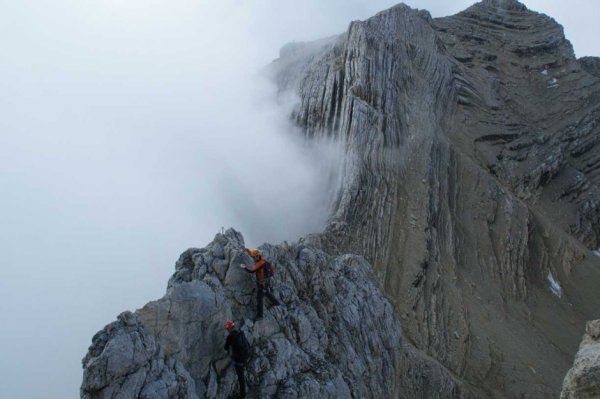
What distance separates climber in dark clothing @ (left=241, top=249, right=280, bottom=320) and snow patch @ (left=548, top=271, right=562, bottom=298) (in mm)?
34816

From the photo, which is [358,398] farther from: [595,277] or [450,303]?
[595,277]

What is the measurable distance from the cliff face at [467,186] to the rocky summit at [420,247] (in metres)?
0.18

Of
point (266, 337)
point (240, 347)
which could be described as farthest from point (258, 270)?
point (240, 347)

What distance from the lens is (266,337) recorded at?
18891 millimetres

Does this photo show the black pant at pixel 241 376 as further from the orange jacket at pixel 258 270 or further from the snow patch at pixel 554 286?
the snow patch at pixel 554 286

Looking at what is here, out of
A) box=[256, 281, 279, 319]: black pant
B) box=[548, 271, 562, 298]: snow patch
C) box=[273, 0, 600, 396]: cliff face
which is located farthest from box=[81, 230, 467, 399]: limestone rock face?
box=[548, 271, 562, 298]: snow patch

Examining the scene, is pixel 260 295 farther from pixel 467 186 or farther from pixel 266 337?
pixel 467 186

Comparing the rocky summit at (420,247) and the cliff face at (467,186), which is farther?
the cliff face at (467,186)

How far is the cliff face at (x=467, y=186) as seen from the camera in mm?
35781

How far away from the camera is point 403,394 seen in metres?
25.4

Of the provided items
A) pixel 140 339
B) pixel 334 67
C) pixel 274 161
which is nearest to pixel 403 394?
pixel 140 339

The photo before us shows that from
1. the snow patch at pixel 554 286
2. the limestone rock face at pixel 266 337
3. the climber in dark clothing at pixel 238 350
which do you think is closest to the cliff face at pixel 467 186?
the snow patch at pixel 554 286

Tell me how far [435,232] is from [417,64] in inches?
836

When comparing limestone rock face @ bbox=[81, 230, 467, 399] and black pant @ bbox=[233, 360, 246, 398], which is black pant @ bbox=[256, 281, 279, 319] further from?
black pant @ bbox=[233, 360, 246, 398]
